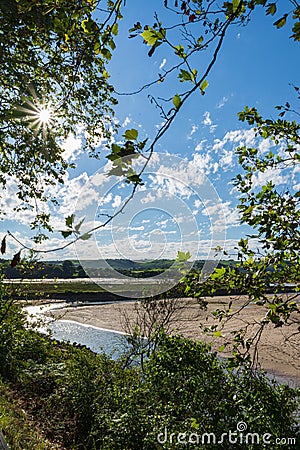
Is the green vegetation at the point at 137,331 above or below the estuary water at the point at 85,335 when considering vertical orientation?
above

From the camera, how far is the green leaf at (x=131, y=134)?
98cm

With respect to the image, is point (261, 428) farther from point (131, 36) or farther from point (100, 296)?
point (100, 296)

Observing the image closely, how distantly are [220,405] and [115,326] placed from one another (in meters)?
17.5

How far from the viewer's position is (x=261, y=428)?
3518 mm

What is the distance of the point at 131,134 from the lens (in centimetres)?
98

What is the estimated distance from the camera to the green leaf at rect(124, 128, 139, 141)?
0.98 metres

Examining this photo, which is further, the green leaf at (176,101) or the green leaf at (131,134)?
the green leaf at (176,101)

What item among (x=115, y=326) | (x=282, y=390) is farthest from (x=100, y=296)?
(x=282, y=390)

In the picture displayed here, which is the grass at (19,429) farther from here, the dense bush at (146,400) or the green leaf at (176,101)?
the green leaf at (176,101)

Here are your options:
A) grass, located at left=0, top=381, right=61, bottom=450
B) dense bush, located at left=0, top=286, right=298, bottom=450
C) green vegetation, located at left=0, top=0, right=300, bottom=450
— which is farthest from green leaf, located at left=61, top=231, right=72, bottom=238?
grass, located at left=0, top=381, right=61, bottom=450

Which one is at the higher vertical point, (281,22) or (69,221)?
(281,22)

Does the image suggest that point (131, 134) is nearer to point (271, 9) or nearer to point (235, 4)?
point (235, 4)

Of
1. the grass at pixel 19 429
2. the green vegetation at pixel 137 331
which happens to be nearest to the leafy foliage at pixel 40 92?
the green vegetation at pixel 137 331

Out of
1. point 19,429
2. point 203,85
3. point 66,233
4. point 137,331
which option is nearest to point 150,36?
point 203,85
